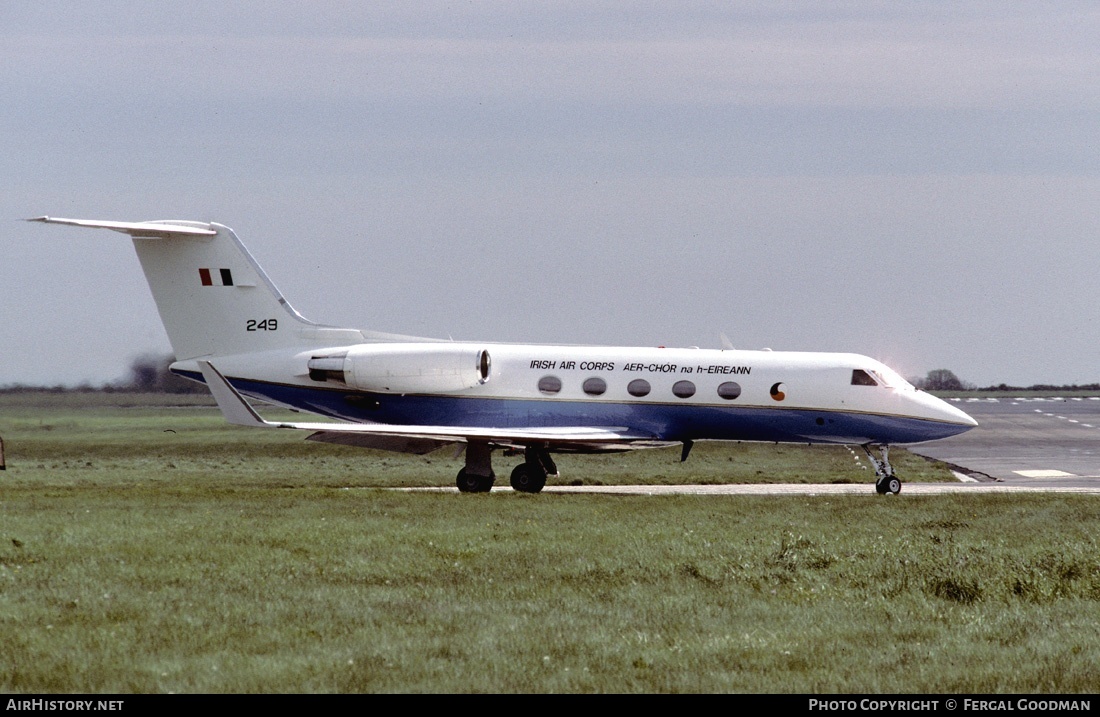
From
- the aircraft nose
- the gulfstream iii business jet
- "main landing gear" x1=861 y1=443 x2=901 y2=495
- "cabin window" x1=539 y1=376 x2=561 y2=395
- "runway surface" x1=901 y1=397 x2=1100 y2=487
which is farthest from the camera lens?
"runway surface" x1=901 y1=397 x2=1100 y2=487

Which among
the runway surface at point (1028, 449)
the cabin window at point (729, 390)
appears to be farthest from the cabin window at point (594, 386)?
the runway surface at point (1028, 449)

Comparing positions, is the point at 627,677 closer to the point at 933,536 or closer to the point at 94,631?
the point at 94,631

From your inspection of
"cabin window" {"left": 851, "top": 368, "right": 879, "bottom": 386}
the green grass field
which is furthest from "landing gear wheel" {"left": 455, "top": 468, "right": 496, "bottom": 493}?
"cabin window" {"left": 851, "top": 368, "right": 879, "bottom": 386}

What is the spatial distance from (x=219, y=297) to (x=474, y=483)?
729 cm

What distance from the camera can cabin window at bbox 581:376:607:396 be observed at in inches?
1160

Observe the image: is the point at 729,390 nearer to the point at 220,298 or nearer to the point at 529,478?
the point at 529,478

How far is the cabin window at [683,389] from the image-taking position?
94.9 ft

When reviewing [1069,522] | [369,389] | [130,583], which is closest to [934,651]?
[130,583]

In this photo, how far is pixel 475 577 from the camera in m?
15.4

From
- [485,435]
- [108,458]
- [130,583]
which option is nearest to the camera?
[130,583]

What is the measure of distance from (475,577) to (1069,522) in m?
11.1

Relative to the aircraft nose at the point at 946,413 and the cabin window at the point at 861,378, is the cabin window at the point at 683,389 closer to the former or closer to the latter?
the cabin window at the point at 861,378

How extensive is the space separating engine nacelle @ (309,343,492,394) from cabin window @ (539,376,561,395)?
4.29 feet

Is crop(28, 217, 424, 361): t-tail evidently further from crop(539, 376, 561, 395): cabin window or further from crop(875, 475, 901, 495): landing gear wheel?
crop(875, 475, 901, 495): landing gear wheel
